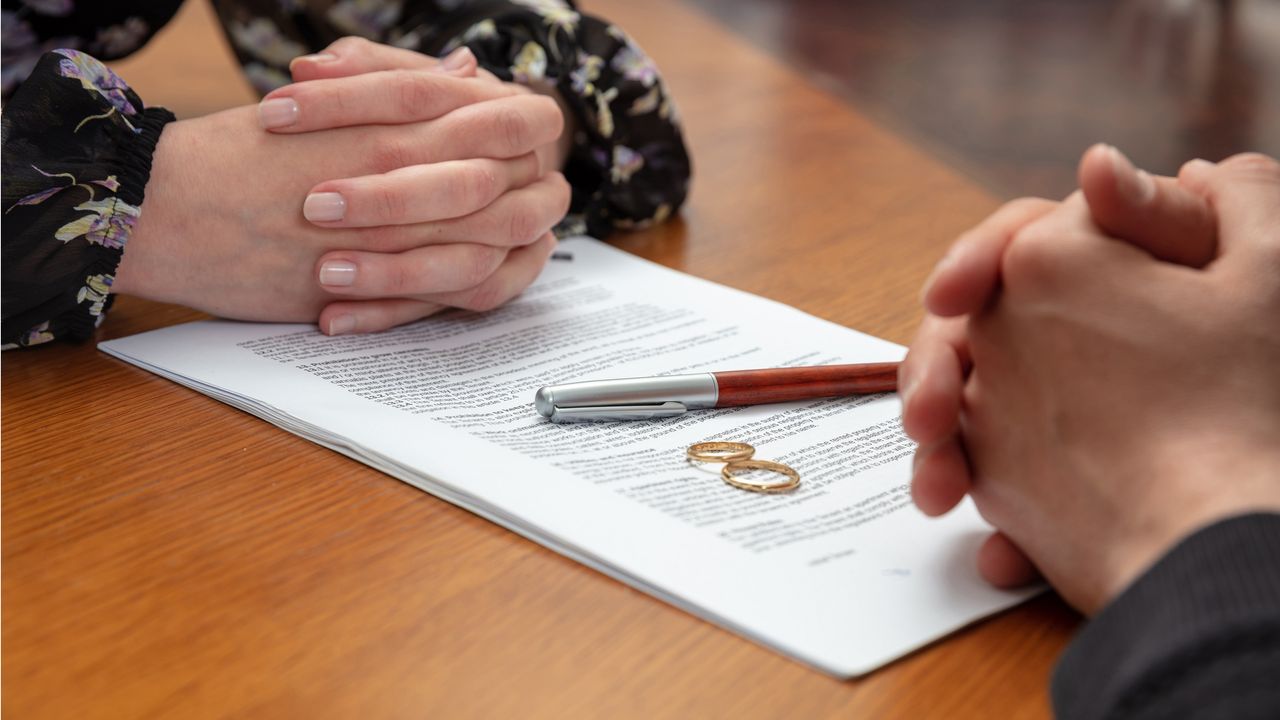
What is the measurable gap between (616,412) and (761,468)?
0.08 metres

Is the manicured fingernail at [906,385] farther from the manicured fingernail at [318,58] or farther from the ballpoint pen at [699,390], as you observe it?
the manicured fingernail at [318,58]

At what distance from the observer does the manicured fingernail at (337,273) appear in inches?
24.2

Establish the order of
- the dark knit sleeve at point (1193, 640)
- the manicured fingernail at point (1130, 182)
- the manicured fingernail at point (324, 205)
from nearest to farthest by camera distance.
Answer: the dark knit sleeve at point (1193, 640) < the manicured fingernail at point (1130, 182) < the manicured fingernail at point (324, 205)

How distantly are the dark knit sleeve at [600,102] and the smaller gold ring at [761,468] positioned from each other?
15.0 inches

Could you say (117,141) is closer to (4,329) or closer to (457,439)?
(4,329)

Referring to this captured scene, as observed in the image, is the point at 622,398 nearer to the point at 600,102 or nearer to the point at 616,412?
the point at 616,412

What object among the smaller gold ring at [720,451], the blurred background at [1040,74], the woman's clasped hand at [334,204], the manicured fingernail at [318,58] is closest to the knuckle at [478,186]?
the woman's clasped hand at [334,204]

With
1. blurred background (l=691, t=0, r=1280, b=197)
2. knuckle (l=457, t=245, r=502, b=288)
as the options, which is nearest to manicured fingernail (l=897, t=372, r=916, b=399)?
knuckle (l=457, t=245, r=502, b=288)

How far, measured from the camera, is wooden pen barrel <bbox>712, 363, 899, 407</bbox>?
53 cm

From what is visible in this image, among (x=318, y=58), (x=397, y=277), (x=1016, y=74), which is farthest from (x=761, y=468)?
(x=1016, y=74)

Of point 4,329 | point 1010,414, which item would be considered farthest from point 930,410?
point 4,329

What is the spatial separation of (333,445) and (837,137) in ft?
2.39

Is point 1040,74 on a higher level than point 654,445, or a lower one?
lower

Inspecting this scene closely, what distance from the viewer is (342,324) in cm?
62
